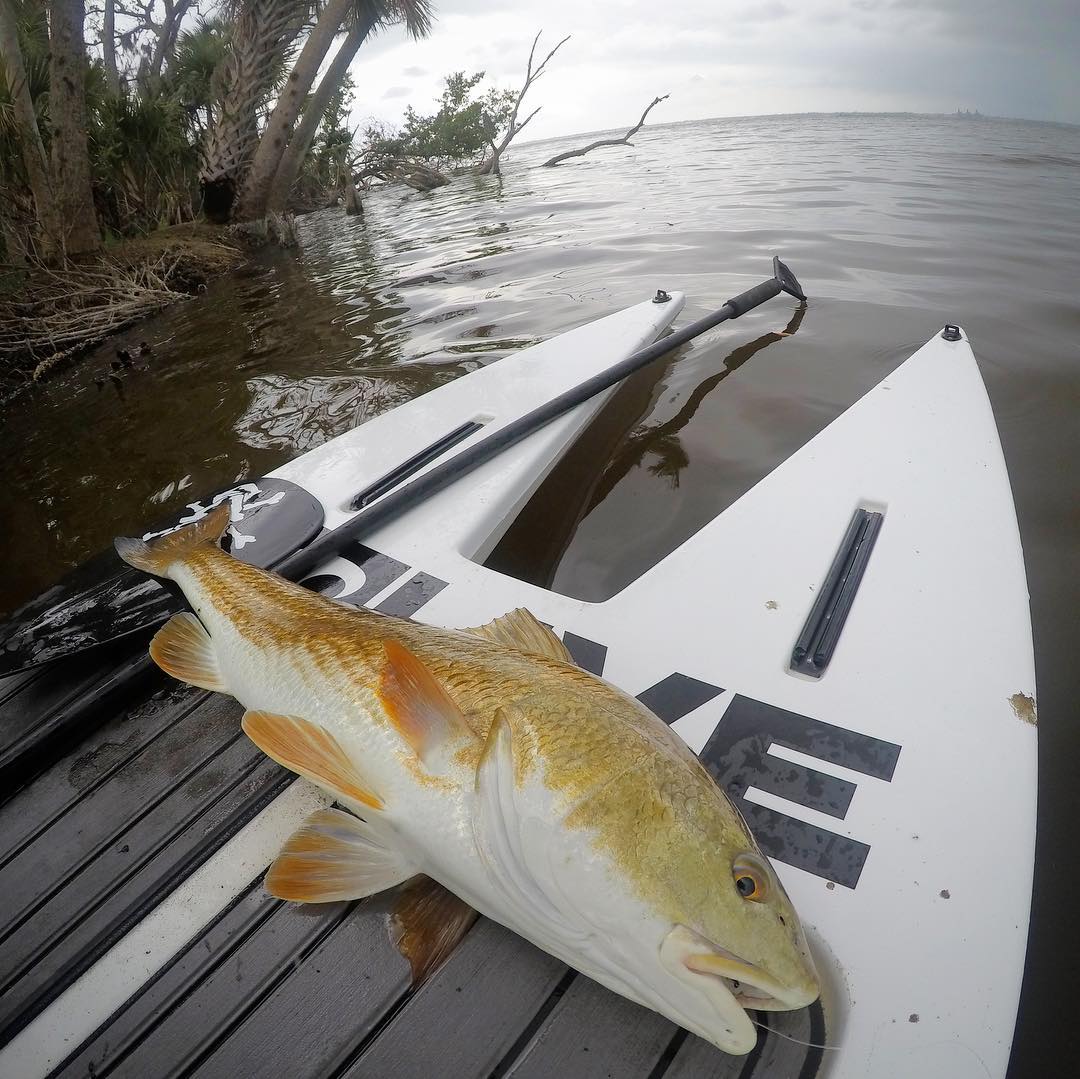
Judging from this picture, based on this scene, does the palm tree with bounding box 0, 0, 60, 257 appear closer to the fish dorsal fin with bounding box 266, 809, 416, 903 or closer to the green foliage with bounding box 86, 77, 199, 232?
the green foliage with bounding box 86, 77, 199, 232

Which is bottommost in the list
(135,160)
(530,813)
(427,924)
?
(427,924)

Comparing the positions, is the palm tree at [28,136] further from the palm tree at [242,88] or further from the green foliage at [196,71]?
the green foliage at [196,71]

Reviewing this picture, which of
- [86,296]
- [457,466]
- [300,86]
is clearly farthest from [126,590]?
[300,86]

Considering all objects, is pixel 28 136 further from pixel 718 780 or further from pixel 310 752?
pixel 718 780

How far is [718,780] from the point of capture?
5.87 feet

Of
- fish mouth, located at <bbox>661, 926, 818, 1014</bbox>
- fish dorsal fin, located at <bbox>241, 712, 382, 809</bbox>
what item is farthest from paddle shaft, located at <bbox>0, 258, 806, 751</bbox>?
fish mouth, located at <bbox>661, 926, 818, 1014</bbox>

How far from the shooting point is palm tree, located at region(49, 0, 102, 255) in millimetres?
8969

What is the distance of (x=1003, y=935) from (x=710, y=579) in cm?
130

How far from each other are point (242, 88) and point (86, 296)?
7.44m

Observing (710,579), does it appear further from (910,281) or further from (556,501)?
(910,281)

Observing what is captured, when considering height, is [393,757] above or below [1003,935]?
above

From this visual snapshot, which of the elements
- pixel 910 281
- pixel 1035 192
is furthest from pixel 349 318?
pixel 1035 192

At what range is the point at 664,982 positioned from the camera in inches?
44.3

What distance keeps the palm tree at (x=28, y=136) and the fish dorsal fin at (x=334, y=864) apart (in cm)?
1087
